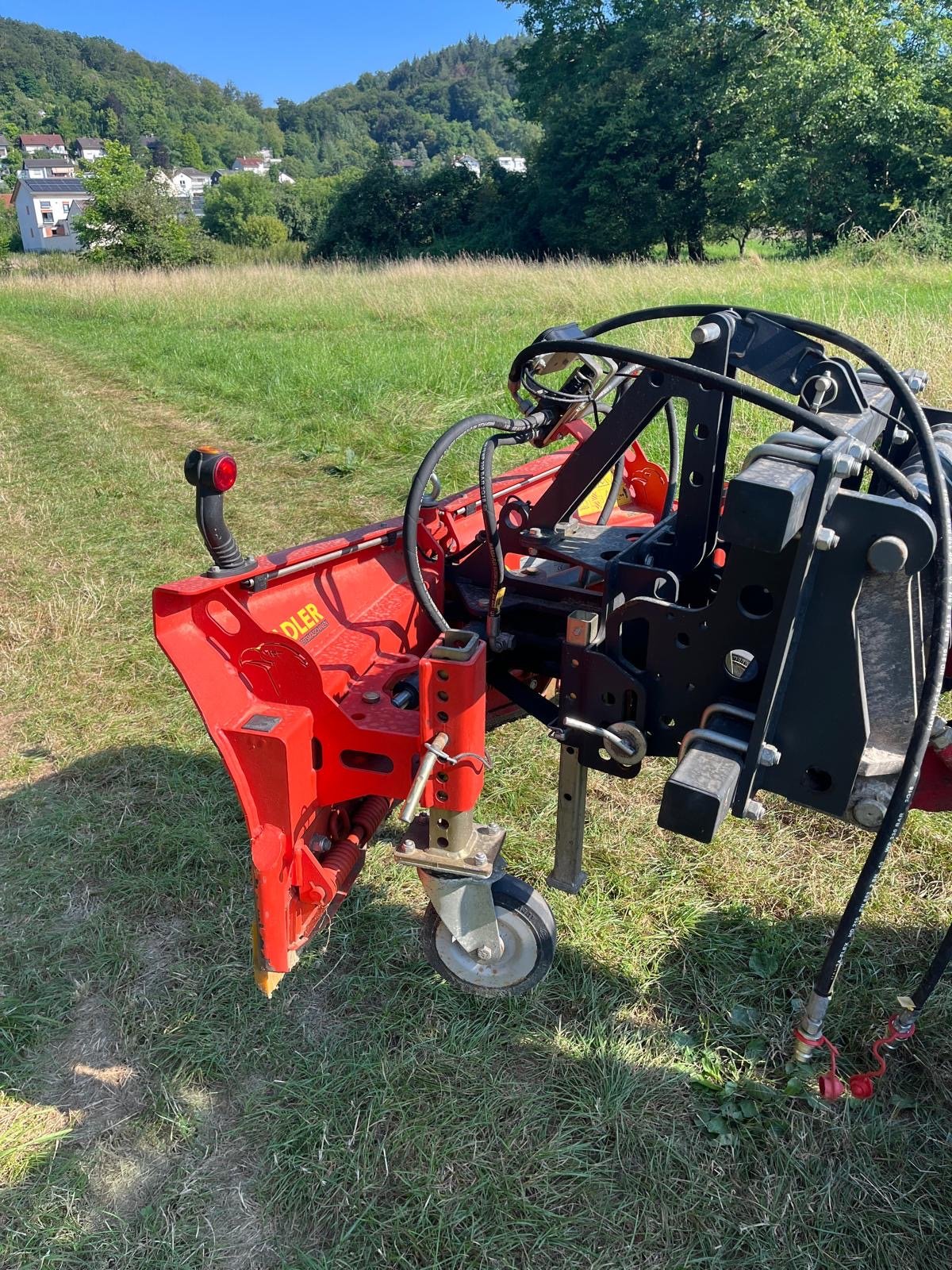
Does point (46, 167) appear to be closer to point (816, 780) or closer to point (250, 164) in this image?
point (250, 164)

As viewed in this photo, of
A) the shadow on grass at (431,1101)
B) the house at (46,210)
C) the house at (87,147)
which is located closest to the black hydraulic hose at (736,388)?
the shadow on grass at (431,1101)

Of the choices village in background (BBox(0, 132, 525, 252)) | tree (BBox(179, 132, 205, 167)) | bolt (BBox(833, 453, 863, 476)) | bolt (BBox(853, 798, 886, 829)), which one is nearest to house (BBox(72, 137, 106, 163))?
village in background (BBox(0, 132, 525, 252))

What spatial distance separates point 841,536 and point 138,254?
34.0 m

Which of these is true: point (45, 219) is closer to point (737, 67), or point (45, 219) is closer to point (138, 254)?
point (138, 254)

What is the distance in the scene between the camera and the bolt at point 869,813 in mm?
1558

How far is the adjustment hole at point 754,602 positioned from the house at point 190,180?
116 metres

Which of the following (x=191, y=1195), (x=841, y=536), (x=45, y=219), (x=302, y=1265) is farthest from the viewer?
(x=45, y=219)

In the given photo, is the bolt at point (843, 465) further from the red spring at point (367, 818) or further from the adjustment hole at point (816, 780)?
the red spring at point (367, 818)

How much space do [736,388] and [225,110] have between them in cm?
18381

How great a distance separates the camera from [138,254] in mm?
30156

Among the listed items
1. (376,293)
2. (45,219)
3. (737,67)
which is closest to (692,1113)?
(376,293)

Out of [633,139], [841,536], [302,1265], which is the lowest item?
[302,1265]

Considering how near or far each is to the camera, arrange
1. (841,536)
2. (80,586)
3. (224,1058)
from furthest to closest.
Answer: (80,586) → (224,1058) → (841,536)

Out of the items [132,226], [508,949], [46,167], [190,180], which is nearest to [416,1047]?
[508,949]
